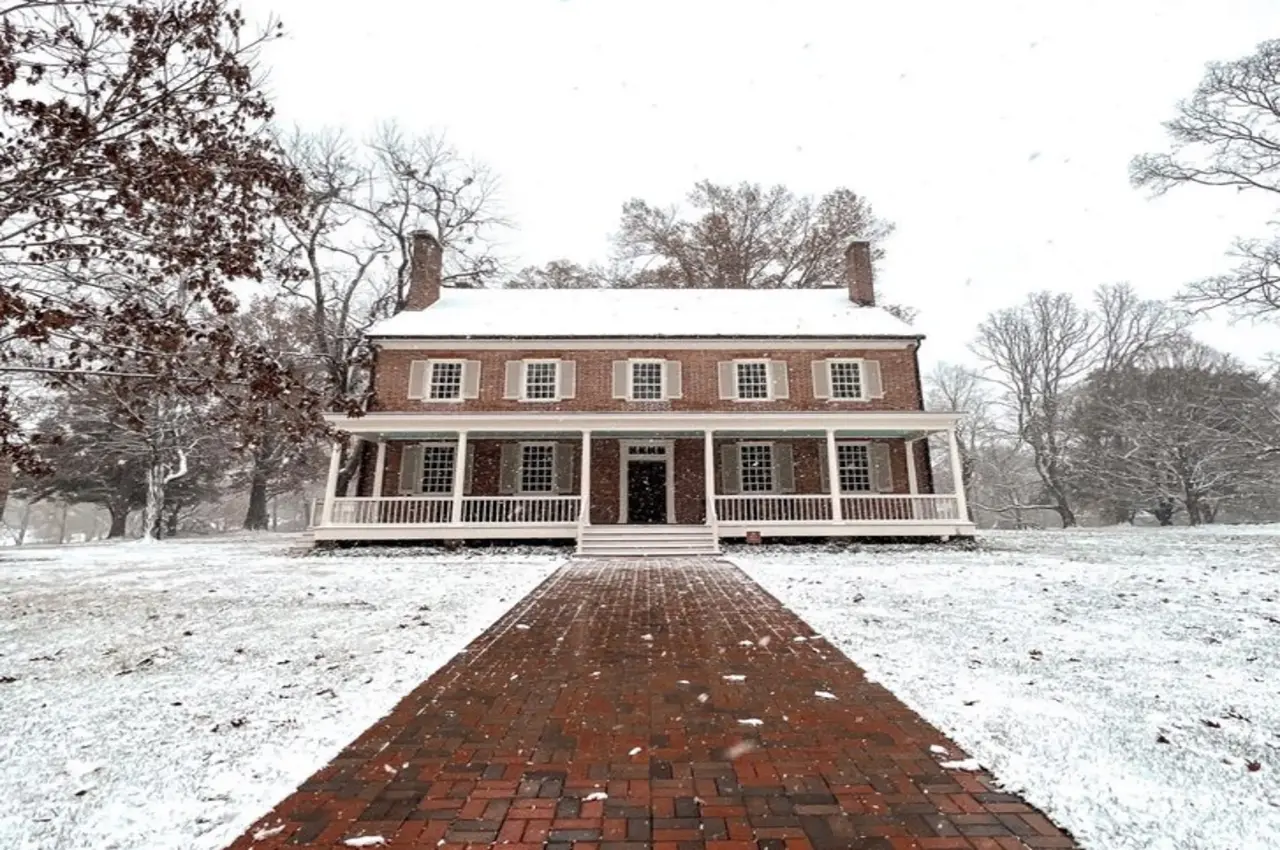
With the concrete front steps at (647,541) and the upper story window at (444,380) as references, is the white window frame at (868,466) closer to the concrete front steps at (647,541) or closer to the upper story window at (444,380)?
the concrete front steps at (647,541)

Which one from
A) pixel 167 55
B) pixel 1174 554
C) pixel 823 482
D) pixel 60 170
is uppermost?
pixel 167 55

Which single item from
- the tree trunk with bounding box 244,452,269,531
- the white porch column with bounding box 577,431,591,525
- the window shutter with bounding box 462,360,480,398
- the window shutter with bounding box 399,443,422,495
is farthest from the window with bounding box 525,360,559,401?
the tree trunk with bounding box 244,452,269,531

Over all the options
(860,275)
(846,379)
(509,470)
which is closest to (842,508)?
(846,379)

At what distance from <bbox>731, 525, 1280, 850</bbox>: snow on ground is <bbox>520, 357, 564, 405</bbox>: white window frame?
9.27m

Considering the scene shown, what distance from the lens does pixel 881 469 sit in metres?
17.4

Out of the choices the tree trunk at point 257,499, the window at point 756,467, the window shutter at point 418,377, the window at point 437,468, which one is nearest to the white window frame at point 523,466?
the window at point 437,468

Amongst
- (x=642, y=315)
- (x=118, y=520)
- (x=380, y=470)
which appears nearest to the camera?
(x=380, y=470)

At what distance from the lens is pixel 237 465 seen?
29.9 metres

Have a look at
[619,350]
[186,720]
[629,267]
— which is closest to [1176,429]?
[619,350]

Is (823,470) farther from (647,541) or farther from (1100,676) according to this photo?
(1100,676)

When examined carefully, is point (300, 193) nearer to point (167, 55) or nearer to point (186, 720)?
point (167, 55)

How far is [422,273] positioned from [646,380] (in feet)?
26.4

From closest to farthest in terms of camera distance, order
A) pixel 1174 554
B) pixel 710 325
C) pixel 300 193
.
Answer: pixel 300 193 < pixel 1174 554 < pixel 710 325

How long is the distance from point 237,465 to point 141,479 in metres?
3.84
